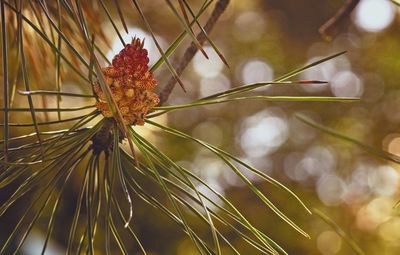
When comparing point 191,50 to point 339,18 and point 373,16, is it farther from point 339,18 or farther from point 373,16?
point 373,16

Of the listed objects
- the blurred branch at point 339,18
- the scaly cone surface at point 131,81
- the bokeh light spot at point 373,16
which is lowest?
the scaly cone surface at point 131,81

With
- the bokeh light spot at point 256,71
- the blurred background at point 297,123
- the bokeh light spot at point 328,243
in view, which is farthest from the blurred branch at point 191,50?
the bokeh light spot at point 256,71

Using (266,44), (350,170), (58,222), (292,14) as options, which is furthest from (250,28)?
(58,222)

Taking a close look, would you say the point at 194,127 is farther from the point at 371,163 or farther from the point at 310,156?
the point at 371,163

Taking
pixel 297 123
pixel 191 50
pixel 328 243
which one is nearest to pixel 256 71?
pixel 297 123

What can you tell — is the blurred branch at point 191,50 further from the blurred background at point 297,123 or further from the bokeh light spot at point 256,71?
the bokeh light spot at point 256,71
